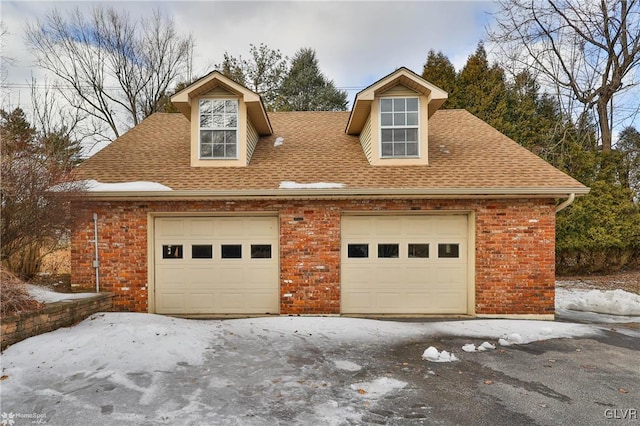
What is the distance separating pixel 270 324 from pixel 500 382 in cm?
384

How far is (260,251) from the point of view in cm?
747

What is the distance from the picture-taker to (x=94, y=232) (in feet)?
23.4

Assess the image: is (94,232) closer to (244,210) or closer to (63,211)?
(63,211)

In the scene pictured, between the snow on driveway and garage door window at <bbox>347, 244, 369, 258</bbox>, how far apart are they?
1.53m

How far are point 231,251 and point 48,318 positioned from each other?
3235 mm

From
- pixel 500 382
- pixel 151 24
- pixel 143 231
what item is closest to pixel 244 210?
pixel 143 231

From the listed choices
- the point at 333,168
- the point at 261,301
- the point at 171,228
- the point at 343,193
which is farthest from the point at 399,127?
the point at 171,228

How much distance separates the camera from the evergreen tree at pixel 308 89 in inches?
862

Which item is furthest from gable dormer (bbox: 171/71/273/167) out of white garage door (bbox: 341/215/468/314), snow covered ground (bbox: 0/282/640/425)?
snow covered ground (bbox: 0/282/640/425)

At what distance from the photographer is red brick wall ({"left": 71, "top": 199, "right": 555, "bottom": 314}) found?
7109 millimetres

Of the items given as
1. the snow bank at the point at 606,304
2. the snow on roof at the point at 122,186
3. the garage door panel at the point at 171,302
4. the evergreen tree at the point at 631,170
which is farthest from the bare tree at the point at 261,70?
the snow bank at the point at 606,304

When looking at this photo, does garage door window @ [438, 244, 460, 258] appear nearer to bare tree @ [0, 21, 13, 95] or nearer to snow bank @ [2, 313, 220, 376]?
snow bank @ [2, 313, 220, 376]

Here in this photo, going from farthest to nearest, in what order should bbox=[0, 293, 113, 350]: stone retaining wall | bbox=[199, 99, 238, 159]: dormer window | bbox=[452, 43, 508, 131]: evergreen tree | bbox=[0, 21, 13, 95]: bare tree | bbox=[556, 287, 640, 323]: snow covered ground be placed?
1. bbox=[452, 43, 508, 131]: evergreen tree
2. bbox=[0, 21, 13, 95]: bare tree
3. bbox=[199, 99, 238, 159]: dormer window
4. bbox=[556, 287, 640, 323]: snow covered ground
5. bbox=[0, 293, 113, 350]: stone retaining wall

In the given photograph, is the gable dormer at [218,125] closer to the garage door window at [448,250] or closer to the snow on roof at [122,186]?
the snow on roof at [122,186]
